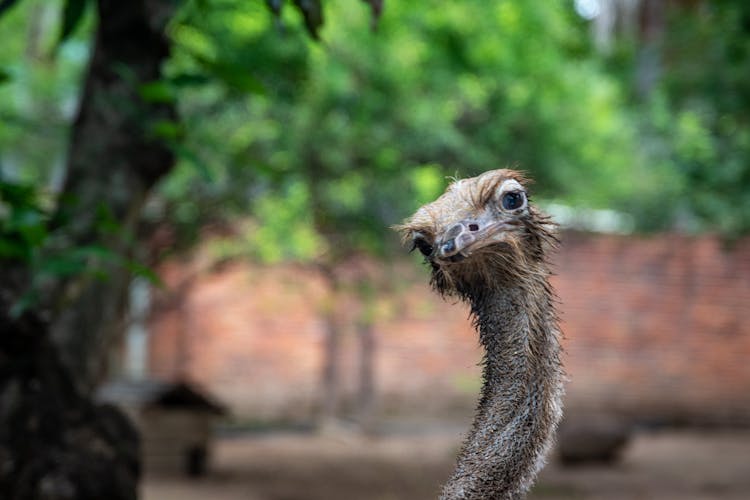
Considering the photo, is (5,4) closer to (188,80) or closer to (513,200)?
(188,80)

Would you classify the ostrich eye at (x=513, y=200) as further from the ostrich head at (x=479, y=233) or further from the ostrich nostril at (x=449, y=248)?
the ostrich nostril at (x=449, y=248)

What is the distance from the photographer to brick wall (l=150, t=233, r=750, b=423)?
15445 millimetres

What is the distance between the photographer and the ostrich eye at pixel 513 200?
1874mm

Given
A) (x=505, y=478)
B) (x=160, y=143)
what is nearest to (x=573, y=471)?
(x=160, y=143)

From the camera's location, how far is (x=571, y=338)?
15.3 meters

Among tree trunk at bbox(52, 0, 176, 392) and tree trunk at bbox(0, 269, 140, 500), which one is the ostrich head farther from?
tree trunk at bbox(52, 0, 176, 392)

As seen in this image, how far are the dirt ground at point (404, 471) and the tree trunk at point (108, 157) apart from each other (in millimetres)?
6293

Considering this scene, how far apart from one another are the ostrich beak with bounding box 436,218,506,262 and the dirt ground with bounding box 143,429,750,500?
8562mm

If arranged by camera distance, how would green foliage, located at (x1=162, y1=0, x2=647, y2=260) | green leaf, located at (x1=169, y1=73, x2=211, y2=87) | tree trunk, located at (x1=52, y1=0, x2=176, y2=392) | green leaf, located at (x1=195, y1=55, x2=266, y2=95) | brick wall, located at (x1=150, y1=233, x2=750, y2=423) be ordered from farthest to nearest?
brick wall, located at (x1=150, y1=233, x2=750, y2=423)
green foliage, located at (x1=162, y1=0, x2=647, y2=260)
tree trunk, located at (x1=52, y1=0, x2=176, y2=392)
green leaf, located at (x1=169, y1=73, x2=211, y2=87)
green leaf, located at (x1=195, y1=55, x2=266, y2=95)

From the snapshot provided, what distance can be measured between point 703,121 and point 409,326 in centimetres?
651

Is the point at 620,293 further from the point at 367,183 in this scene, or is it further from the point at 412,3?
the point at 412,3

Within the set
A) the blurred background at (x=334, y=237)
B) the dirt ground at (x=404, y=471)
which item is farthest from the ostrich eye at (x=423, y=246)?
the dirt ground at (x=404, y=471)

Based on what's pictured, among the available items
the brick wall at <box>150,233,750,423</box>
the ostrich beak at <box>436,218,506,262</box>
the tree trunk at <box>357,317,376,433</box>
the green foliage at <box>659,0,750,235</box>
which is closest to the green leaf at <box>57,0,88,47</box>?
the ostrich beak at <box>436,218,506,262</box>

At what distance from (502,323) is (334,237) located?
10523 millimetres
